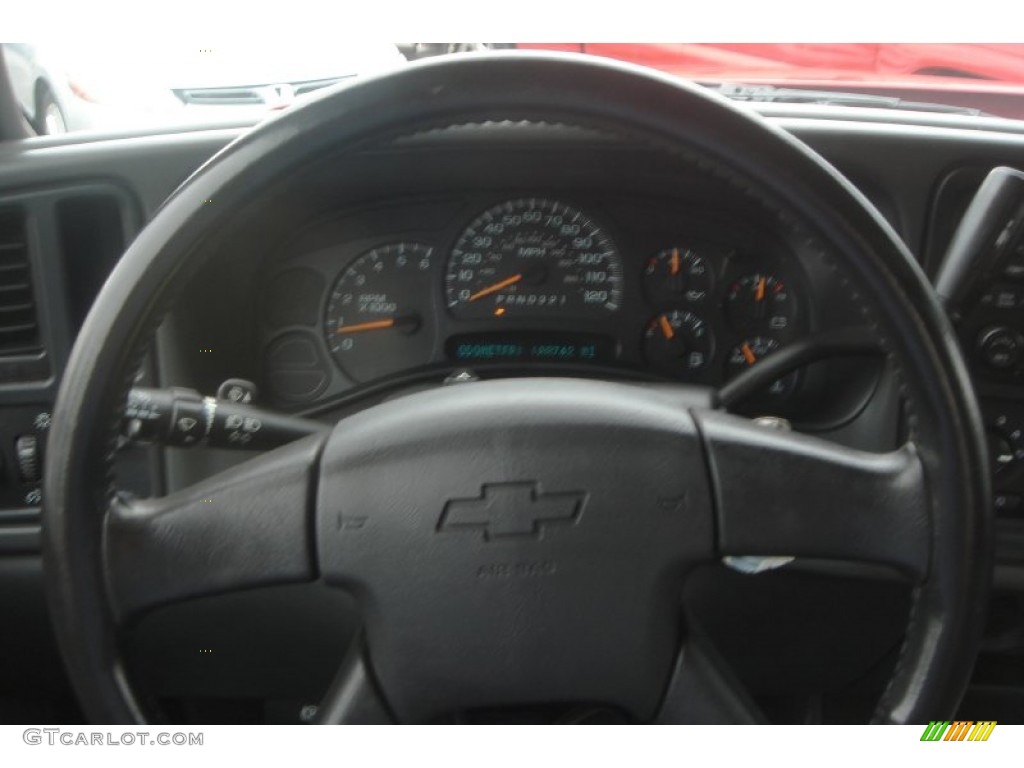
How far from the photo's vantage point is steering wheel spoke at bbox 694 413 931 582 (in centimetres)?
89

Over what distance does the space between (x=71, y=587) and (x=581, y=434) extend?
0.41m

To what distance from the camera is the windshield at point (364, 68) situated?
5.34 ft

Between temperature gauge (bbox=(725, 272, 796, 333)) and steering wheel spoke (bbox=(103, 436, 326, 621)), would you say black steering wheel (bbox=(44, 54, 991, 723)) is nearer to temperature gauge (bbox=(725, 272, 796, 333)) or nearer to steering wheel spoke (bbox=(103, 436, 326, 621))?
steering wheel spoke (bbox=(103, 436, 326, 621))

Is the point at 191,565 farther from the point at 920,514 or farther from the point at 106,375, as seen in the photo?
the point at 920,514

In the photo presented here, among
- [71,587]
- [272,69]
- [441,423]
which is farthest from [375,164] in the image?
[71,587]

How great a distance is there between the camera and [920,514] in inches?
34.7

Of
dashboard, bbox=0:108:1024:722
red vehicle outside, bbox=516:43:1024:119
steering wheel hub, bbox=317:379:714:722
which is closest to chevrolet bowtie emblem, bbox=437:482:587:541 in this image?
steering wheel hub, bbox=317:379:714:722

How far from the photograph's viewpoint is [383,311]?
63.2 inches

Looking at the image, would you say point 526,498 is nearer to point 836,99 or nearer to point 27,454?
point 27,454

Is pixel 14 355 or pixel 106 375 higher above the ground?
pixel 106 375

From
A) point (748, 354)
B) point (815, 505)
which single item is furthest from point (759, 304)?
point (815, 505)
